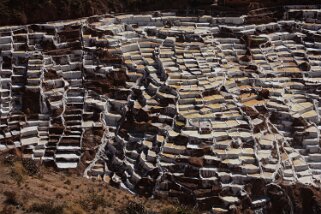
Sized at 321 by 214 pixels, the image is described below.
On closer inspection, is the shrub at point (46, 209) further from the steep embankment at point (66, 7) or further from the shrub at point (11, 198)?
the steep embankment at point (66, 7)

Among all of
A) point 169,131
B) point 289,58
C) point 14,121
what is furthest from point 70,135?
point 289,58

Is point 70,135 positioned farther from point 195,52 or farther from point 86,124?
point 195,52

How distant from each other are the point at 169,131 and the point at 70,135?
3840 mm

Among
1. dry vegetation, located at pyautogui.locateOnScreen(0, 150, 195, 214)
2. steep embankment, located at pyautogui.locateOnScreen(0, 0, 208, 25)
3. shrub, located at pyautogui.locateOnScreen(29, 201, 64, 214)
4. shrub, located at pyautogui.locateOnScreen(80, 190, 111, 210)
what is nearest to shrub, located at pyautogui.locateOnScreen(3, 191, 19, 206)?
dry vegetation, located at pyautogui.locateOnScreen(0, 150, 195, 214)

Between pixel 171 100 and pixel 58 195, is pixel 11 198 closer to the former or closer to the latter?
pixel 58 195

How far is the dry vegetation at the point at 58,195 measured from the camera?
16625 millimetres

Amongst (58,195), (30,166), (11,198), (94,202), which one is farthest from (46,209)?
A: (30,166)

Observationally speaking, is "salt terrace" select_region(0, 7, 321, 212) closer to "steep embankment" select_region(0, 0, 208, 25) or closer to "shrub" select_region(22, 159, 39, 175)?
"steep embankment" select_region(0, 0, 208, 25)

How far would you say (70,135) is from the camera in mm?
20844

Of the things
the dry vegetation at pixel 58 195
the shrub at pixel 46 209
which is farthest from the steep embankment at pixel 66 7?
the shrub at pixel 46 209

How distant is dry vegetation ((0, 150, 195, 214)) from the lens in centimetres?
1662

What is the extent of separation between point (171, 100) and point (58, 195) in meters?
5.87

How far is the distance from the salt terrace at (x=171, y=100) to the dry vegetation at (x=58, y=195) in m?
0.63

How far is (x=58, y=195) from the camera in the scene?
17641 millimetres
